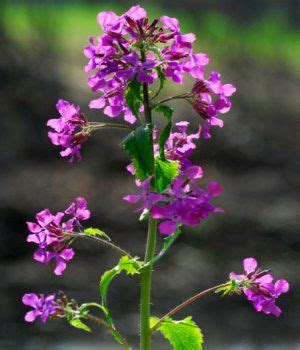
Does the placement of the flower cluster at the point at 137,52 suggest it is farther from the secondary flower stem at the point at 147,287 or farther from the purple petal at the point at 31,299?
the purple petal at the point at 31,299

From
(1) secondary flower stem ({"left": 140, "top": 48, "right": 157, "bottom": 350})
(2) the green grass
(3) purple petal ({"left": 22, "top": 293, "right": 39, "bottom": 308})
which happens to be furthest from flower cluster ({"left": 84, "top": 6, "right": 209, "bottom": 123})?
(2) the green grass

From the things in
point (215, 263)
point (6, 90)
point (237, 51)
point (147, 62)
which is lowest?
point (147, 62)

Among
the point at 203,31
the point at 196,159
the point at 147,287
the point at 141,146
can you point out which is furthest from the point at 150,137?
the point at 203,31

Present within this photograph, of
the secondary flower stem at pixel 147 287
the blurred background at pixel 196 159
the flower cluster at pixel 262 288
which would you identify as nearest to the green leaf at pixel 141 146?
the secondary flower stem at pixel 147 287

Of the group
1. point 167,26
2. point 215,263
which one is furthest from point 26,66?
point 167,26

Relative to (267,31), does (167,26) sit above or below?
below

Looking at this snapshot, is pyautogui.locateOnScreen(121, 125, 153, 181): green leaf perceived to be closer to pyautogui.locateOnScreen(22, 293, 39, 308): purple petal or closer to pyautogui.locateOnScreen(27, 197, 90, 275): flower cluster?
pyautogui.locateOnScreen(27, 197, 90, 275): flower cluster

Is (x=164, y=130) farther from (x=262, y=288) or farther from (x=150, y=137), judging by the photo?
(x=262, y=288)

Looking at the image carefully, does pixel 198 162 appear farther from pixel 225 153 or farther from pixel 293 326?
pixel 293 326
